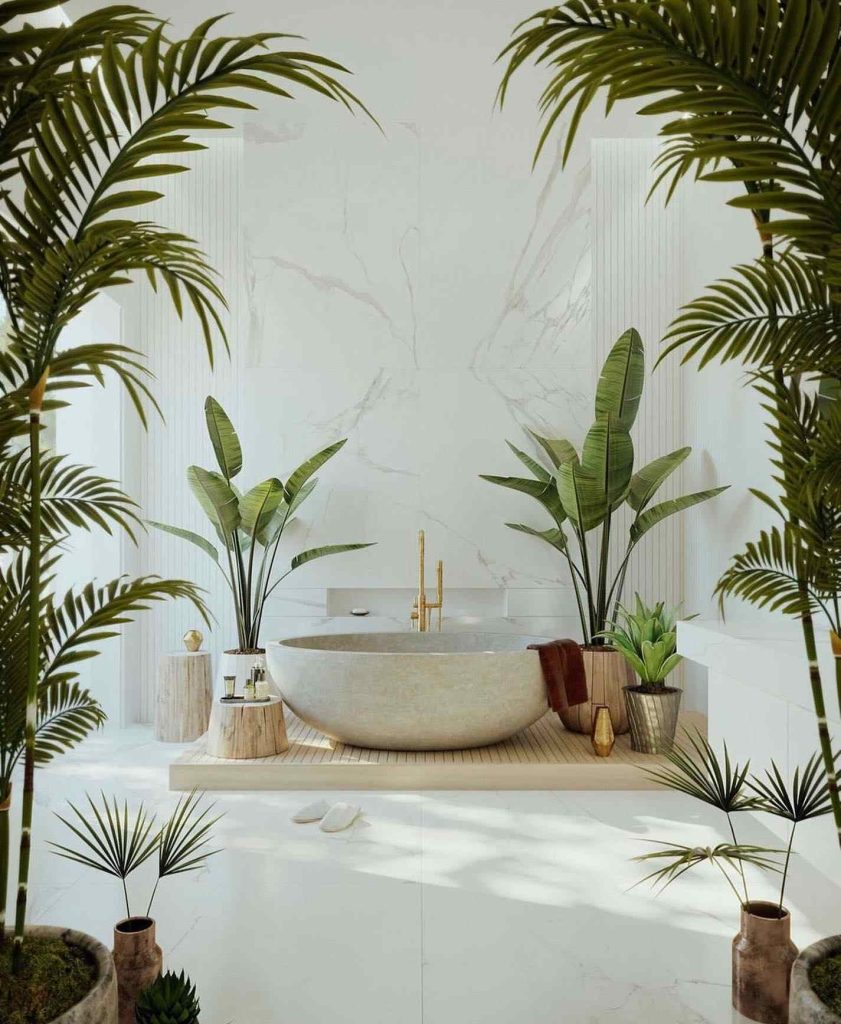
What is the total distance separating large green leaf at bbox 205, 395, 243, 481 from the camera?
15.2 feet

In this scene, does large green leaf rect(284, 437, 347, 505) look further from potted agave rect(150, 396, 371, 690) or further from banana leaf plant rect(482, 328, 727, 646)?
banana leaf plant rect(482, 328, 727, 646)

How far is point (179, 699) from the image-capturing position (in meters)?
4.91

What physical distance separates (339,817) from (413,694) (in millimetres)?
740

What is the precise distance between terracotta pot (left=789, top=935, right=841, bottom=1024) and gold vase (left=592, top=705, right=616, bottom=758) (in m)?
2.37

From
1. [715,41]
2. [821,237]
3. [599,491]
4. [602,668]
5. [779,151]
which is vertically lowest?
[602,668]

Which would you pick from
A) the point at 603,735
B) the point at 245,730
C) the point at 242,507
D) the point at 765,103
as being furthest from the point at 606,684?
the point at 765,103

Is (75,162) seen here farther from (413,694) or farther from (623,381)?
(623,381)

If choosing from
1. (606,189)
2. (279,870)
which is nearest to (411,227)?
(606,189)

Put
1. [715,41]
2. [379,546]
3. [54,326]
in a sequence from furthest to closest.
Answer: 1. [379,546]
2. [54,326]
3. [715,41]

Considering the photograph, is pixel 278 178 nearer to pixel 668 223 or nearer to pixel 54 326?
pixel 668 223

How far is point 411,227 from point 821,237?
4203 millimetres

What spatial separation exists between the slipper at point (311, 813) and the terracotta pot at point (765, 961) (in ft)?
6.07

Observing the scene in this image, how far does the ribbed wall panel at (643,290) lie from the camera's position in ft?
17.7

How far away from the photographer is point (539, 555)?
5.29m
